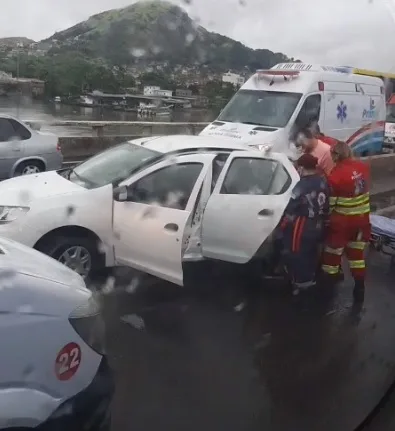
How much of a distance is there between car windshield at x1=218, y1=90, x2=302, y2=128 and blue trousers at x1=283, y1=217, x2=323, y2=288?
5.87m

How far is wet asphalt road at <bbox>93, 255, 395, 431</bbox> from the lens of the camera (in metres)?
3.70

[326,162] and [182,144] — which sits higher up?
[182,144]

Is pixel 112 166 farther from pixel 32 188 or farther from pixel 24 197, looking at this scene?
pixel 24 197

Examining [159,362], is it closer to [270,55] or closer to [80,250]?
[80,250]

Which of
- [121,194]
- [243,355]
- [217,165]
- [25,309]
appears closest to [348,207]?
[217,165]

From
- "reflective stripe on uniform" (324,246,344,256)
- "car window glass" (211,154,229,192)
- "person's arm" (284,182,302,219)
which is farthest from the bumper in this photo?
"reflective stripe on uniform" (324,246,344,256)

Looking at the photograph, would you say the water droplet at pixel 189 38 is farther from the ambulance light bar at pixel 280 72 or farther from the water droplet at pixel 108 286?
the ambulance light bar at pixel 280 72

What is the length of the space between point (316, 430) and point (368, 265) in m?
3.95

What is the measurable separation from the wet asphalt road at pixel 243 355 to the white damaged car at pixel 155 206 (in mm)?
399

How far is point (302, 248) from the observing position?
18.3 ft

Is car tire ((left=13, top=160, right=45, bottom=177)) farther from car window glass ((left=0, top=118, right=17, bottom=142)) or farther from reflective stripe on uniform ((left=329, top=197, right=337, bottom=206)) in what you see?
reflective stripe on uniform ((left=329, top=197, right=337, bottom=206))

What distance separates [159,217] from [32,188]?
1147 millimetres

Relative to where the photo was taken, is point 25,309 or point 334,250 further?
point 334,250

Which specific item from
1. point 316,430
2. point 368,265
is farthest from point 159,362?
point 368,265
